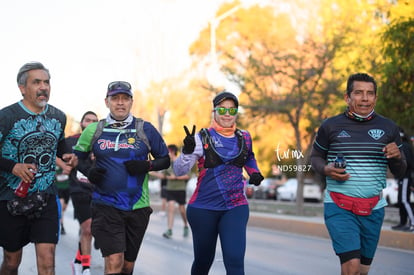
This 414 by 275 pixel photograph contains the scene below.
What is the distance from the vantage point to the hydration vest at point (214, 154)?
614 centimetres

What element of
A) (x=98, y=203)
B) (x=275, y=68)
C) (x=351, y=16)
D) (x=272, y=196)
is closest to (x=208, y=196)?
(x=98, y=203)

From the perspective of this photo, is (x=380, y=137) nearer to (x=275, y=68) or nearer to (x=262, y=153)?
(x=275, y=68)

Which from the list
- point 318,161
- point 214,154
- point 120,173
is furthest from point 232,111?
point 120,173

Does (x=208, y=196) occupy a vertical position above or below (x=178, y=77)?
below

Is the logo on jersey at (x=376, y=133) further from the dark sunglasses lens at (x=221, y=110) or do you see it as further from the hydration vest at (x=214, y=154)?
the dark sunglasses lens at (x=221, y=110)

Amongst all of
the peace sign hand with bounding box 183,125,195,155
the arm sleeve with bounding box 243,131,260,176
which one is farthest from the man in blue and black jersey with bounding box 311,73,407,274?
the peace sign hand with bounding box 183,125,195,155

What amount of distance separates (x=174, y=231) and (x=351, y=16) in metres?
11.7

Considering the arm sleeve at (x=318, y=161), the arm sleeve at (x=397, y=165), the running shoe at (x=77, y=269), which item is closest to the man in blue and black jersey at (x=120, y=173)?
the arm sleeve at (x=318, y=161)

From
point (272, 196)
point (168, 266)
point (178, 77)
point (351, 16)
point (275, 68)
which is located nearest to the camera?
point (168, 266)

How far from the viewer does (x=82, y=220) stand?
9.37 m

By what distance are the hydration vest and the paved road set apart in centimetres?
359

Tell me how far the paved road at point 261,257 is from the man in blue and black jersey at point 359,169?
3963 mm

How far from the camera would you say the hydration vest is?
242 inches

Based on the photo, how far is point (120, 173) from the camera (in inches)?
232
